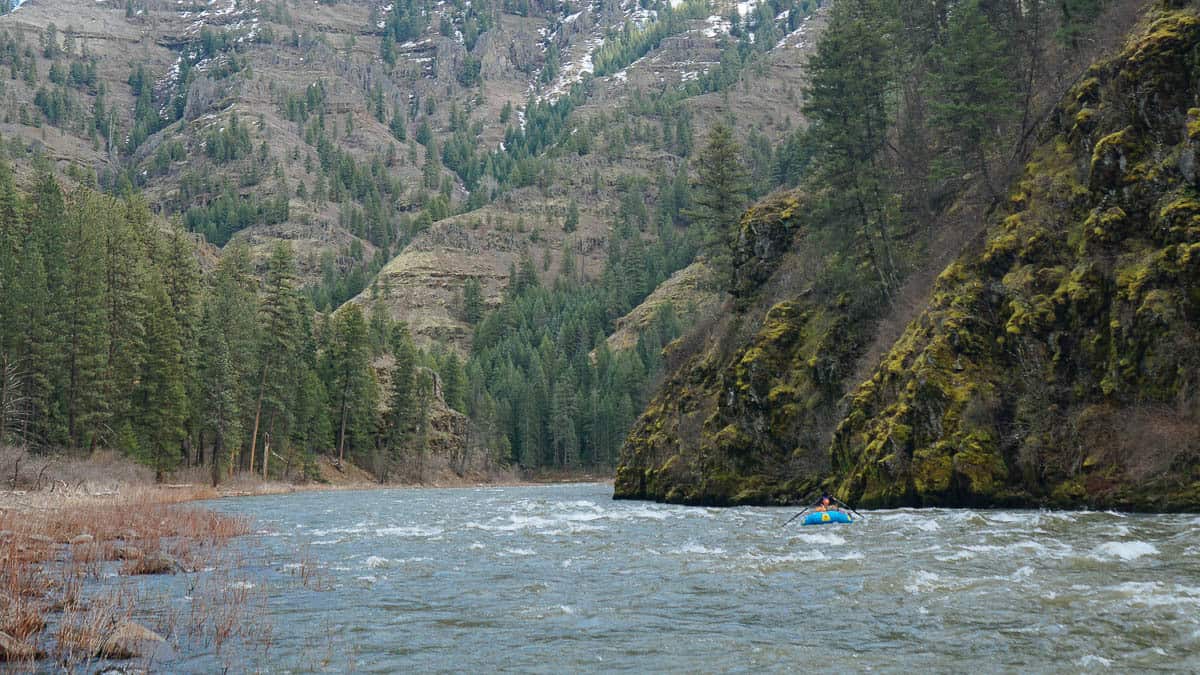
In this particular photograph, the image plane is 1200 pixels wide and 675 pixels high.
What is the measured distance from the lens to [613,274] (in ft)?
618

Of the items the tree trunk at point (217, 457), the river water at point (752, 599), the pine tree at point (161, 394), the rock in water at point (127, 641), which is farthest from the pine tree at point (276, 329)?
the rock in water at point (127, 641)

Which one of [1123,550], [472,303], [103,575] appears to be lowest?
[103,575]

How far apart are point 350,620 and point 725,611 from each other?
18.3 ft

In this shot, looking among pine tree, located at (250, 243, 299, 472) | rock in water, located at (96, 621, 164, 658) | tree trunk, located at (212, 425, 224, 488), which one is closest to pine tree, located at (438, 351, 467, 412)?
pine tree, located at (250, 243, 299, 472)

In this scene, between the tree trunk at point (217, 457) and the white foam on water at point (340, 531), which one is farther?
the tree trunk at point (217, 457)

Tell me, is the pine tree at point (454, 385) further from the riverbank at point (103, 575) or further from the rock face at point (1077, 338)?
the rock face at point (1077, 338)

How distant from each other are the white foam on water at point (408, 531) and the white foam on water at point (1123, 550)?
18022mm

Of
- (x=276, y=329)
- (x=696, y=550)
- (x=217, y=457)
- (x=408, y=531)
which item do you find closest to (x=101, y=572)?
(x=696, y=550)

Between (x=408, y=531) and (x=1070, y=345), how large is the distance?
21475 millimetres

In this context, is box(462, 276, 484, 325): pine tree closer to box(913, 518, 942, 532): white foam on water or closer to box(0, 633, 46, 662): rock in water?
box(913, 518, 942, 532): white foam on water

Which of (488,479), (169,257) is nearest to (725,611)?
(169,257)

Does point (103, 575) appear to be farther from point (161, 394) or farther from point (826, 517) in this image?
point (161, 394)

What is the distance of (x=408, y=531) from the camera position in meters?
29.1

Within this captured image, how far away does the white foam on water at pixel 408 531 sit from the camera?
90.7ft
